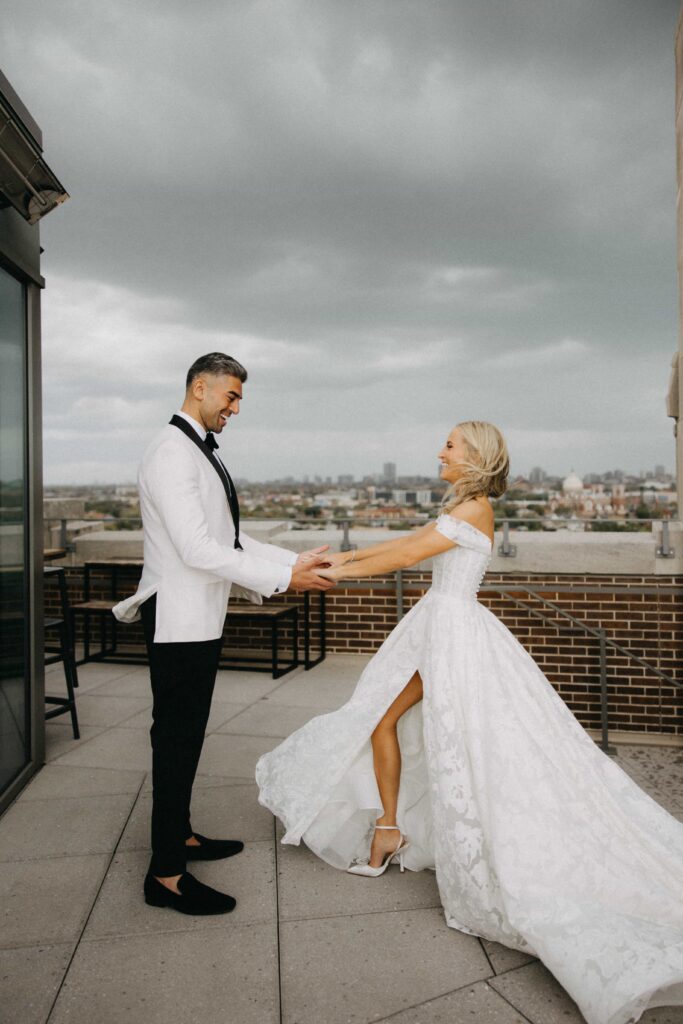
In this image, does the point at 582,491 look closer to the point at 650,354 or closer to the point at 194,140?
the point at 194,140

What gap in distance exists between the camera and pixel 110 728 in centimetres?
496

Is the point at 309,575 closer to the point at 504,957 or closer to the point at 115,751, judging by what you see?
the point at 504,957

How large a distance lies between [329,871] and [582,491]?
21.1ft

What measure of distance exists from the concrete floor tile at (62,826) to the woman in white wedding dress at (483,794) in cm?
83

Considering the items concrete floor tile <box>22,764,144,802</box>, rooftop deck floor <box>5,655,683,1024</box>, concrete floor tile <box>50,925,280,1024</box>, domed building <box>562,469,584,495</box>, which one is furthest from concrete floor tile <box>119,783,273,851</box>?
domed building <box>562,469,584,495</box>

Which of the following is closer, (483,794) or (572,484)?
(483,794)

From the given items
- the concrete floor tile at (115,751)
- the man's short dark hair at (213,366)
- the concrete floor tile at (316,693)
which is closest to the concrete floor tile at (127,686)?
the concrete floor tile at (115,751)

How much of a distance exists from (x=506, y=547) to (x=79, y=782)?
13.4ft

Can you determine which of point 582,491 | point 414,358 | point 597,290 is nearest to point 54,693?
point 582,491

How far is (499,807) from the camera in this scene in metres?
2.42

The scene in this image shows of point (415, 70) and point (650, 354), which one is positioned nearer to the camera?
point (415, 70)

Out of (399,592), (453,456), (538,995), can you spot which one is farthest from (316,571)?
(399,592)

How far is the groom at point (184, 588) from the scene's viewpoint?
2.52m

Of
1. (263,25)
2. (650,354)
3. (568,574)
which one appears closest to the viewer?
(568,574)
